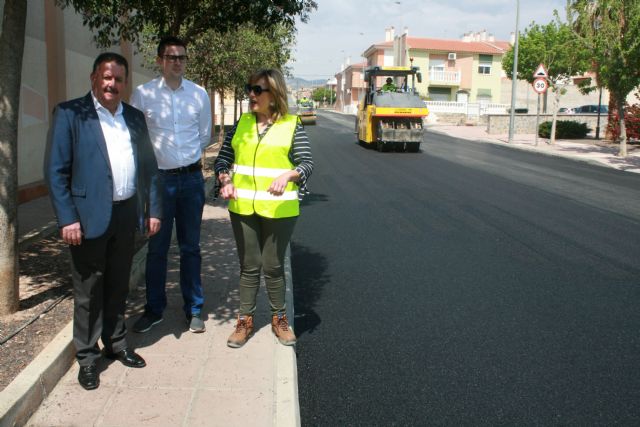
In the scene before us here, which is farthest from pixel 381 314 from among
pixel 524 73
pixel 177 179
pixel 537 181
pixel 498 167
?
pixel 524 73

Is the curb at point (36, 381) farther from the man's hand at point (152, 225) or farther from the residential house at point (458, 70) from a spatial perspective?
the residential house at point (458, 70)

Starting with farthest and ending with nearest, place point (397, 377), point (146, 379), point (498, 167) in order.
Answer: point (498, 167)
point (397, 377)
point (146, 379)

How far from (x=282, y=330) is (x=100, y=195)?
1560 millimetres

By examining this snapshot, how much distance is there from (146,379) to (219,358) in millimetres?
502

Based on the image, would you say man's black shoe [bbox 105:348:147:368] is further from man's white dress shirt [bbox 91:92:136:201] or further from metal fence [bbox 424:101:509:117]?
metal fence [bbox 424:101:509:117]

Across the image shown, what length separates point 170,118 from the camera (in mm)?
4395

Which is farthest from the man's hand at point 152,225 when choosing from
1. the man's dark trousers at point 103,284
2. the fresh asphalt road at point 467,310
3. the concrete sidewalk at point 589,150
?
the concrete sidewalk at point 589,150

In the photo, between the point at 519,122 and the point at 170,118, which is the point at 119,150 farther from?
the point at 519,122

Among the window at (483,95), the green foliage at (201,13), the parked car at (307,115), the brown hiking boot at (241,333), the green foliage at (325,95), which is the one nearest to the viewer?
the brown hiking boot at (241,333)

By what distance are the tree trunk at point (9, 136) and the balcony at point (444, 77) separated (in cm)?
6746

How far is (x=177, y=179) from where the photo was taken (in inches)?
174

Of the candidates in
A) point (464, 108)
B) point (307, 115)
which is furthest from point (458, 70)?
point (307, 115)

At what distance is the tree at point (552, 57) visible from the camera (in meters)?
27.5

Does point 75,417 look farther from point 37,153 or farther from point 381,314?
point 37,153
